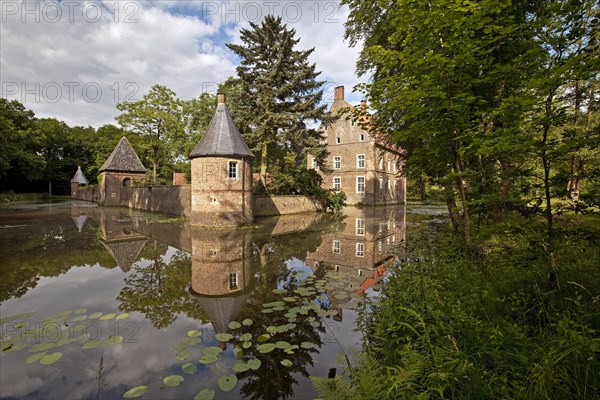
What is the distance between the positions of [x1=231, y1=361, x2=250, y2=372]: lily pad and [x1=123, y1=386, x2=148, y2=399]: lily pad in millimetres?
Answer: 925

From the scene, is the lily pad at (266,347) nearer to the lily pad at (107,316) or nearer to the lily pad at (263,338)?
the lily pad at (263,338)

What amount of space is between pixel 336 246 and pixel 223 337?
21.5ft

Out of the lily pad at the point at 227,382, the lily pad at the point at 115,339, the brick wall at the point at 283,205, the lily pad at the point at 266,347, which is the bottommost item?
the lily pad at the point at 115,339

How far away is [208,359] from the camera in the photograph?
3373 mm

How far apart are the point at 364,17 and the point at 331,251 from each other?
29.6 ft

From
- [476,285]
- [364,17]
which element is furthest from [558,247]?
[364,17]

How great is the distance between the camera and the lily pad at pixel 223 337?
3825mm

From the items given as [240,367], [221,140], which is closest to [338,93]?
[221,140]

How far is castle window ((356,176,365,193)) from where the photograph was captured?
1289 inches

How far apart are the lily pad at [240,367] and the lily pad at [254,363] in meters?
0.04

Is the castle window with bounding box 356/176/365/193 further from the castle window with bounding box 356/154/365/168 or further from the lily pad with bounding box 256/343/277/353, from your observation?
the lily pad with bounding box 256/343/277/353

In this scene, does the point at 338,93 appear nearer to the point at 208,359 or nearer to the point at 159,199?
the point at 159,199

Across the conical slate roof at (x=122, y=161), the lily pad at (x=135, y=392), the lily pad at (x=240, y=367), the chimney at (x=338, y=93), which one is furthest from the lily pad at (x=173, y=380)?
the chimney at (x=338, y=93)

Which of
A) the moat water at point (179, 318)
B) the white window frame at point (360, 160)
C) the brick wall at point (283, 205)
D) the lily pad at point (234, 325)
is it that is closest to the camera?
the moat water at point (179, 318)
